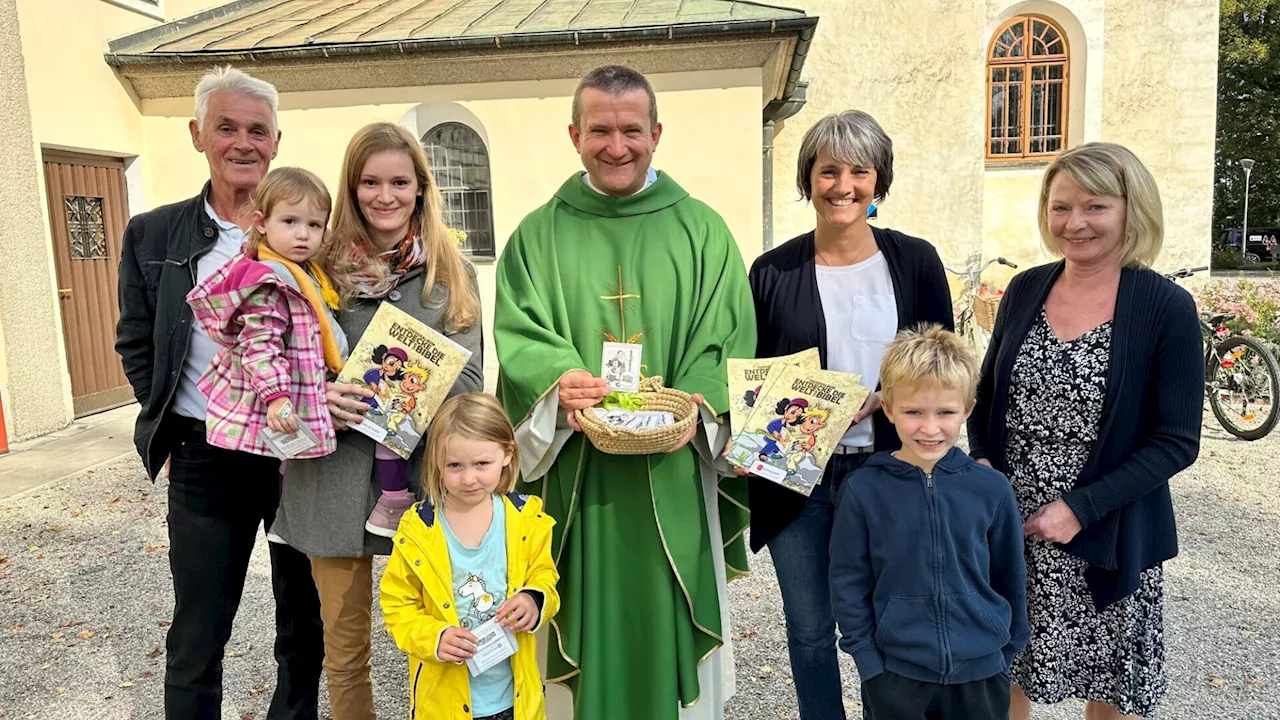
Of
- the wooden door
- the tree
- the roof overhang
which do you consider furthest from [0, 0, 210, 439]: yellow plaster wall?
the tree

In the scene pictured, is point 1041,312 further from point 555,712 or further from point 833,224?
point 555,712

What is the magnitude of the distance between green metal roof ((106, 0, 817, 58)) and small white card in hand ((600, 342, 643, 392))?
6.93 m

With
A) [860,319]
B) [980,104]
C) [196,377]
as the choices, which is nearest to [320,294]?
[196,377]

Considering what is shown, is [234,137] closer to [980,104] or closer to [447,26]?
[447,26]

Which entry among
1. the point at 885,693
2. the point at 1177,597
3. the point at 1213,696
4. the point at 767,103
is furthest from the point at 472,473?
the point at 767,103

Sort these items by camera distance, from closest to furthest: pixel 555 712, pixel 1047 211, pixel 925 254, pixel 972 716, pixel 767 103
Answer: pixel 972 716, pixel 1047 211, pixel 925 254, pixel 555 712, pixel 767 103

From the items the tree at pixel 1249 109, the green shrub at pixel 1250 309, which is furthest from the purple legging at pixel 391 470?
the tree at pixel 1249 109

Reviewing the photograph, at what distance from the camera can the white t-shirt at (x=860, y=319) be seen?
2.47 meters

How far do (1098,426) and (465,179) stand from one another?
9.19 m

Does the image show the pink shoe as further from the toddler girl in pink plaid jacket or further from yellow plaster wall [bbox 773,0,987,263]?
yellow plaster wall [bbox 773,0,987,263]

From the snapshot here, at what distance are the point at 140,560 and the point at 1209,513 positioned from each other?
7006 mm

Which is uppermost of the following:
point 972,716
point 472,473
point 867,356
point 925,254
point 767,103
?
point 767,103

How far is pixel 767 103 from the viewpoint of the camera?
1141 cm

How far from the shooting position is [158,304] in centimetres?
249
